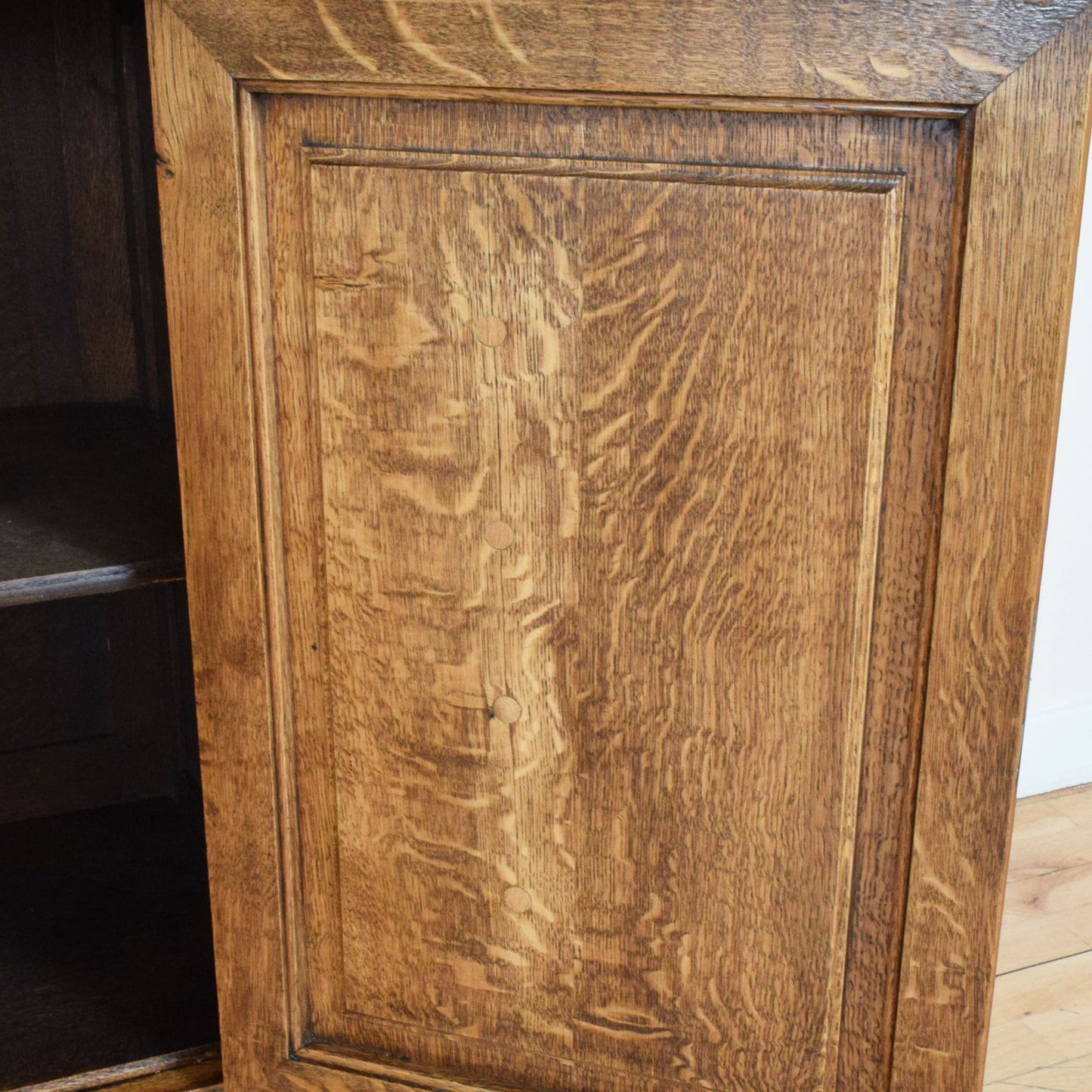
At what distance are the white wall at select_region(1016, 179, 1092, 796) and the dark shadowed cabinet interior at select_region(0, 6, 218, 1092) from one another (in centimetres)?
117

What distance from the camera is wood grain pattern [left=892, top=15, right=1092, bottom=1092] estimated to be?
30.2 inches

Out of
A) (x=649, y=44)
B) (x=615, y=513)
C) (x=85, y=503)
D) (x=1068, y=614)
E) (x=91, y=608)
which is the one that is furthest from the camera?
(x=1068, y=614)

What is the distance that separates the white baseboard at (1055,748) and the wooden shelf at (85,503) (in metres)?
1.28

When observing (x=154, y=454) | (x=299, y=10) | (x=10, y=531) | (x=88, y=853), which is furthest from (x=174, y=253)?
(x=88, y=853)

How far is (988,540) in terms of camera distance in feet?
2.74

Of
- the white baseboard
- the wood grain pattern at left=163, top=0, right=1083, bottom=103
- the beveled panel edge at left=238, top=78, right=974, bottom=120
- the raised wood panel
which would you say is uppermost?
the wood grain pattern at left=163, top=0, right=1083, bottom=103

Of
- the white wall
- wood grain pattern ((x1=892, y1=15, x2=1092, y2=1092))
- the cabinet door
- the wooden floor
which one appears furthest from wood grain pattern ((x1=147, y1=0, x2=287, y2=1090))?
the white wall

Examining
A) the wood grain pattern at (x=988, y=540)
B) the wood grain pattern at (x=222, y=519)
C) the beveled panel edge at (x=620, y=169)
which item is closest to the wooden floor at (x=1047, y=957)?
the wood grain pattern at (x=988, y=540)

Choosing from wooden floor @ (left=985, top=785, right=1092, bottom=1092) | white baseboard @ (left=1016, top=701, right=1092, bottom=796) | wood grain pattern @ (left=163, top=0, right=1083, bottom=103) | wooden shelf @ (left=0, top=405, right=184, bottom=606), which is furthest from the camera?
white baseboard @ (left=1016, top=701, right=1092, bottom=796)

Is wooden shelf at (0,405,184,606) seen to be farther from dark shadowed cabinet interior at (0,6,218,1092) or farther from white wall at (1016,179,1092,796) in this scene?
white wall at (1016,179,1092,796)

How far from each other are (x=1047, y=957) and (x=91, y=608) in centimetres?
120

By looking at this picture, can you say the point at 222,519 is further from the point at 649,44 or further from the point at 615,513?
the point at 649,44

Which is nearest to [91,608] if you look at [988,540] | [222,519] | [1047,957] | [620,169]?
[222,519]

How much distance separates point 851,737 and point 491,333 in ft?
1.25
